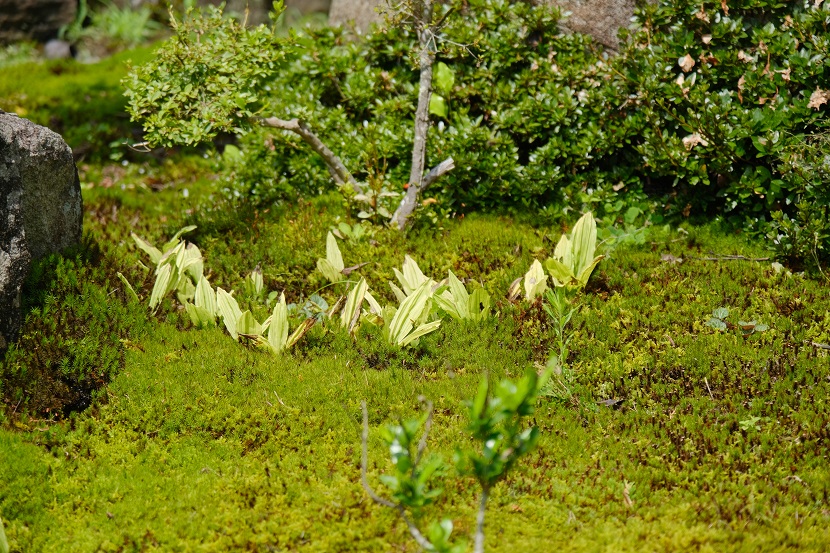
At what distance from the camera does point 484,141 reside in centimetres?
638

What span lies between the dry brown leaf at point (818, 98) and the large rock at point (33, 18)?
10.8 m

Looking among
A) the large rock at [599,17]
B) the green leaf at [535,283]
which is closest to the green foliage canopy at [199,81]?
the large rock at [599,17]

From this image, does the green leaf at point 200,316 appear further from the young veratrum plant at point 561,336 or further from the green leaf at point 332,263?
the young veratrum plant at point 561,336

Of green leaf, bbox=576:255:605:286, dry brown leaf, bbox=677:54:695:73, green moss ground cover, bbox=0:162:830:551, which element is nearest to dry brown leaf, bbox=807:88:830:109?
dry brown leaf, bbox=677:54:695:73

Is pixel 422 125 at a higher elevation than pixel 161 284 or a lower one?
higher

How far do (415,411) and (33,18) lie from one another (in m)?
10.4

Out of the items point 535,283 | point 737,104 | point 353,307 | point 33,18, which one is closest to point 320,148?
point 353,307

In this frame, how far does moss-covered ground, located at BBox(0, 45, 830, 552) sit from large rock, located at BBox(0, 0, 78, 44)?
7.57 m

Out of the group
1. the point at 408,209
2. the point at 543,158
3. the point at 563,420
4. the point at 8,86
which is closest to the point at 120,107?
the point at 8,86

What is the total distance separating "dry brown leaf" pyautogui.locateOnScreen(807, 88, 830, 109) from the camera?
18.0ft

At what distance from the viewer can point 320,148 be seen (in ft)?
20.5

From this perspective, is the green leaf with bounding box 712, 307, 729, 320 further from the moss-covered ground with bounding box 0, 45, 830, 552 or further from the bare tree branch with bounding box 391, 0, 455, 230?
the bare tree branch with bounding box 391, 0, 455, 230

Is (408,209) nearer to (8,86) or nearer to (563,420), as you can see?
(563,420)

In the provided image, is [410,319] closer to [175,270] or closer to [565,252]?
[565,252]
